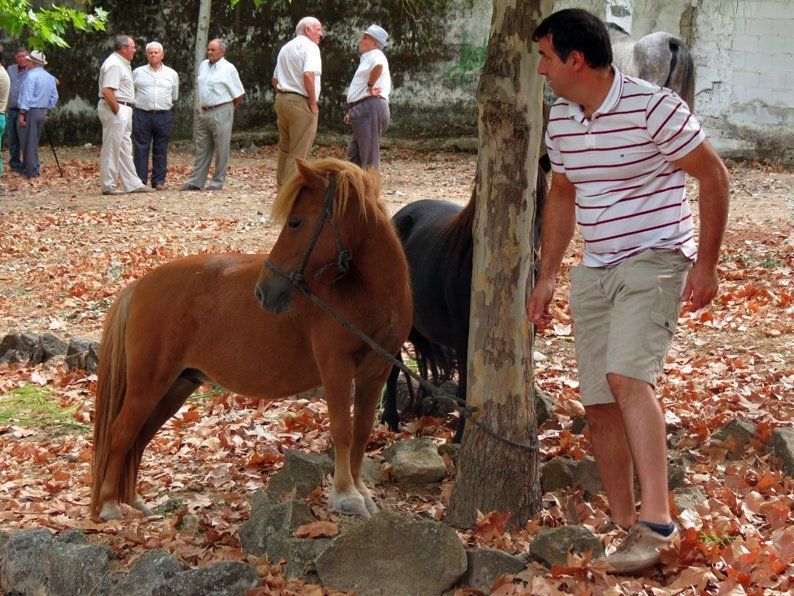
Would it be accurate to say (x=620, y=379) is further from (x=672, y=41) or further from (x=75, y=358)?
(x=75, y=358)

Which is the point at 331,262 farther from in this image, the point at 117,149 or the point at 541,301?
the point at 117,149

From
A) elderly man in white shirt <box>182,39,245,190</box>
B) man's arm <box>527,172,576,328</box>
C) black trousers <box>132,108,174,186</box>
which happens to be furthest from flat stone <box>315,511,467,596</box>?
black trousers <box>132,108,174,186</box>

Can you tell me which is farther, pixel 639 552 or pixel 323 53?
pixel 323 53

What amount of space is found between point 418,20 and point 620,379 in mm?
16750

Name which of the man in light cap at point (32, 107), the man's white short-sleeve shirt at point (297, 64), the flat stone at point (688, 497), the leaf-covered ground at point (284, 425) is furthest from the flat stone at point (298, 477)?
the man in light cap at point (32, 107)

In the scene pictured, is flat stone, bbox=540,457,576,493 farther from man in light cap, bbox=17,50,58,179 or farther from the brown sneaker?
man in light cap, bbox=17,50,58,179

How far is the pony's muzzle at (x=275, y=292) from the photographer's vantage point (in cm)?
411

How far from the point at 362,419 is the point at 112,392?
4.93 feet

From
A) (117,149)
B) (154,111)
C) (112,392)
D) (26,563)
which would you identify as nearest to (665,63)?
(112,392)

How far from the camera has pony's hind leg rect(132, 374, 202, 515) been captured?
5090mm

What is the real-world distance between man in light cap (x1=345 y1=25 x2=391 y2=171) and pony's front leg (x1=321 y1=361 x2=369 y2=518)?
8277mm

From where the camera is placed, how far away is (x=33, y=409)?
7.39 meters

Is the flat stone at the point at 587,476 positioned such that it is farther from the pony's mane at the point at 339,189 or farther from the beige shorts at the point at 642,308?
the pony's mane at the point at 339,189

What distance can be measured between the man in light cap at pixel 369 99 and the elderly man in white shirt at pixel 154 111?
4228 millimetres
